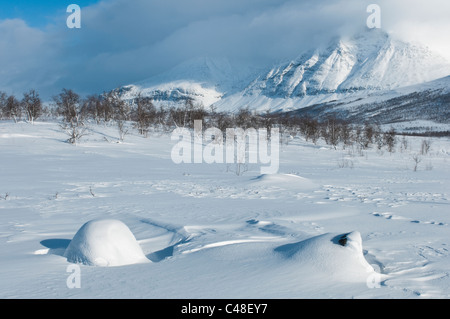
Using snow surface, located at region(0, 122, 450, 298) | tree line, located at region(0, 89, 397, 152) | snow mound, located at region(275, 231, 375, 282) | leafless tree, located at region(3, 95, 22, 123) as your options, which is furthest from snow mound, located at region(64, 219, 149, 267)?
leafless tree, located at region(3, 95, 22, 123)

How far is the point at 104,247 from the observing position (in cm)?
346

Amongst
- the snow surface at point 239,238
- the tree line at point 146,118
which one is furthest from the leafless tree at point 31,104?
the snow surface at point 239,238

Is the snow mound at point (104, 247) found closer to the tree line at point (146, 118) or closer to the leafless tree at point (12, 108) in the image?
the tree line at point (146, 118)

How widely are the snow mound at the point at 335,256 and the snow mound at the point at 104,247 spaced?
5.05 ft

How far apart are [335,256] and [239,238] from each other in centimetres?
162

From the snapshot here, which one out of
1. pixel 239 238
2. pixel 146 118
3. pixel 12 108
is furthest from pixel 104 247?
pixel 12 108

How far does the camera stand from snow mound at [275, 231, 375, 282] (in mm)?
2932

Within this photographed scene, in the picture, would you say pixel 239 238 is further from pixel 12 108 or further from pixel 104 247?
pixel 12 108

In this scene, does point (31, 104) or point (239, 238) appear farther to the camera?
point (31, 104)

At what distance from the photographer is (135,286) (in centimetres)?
281

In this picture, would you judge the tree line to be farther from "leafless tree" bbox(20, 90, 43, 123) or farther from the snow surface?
the snow surface

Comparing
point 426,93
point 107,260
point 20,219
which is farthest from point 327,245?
point 426,93

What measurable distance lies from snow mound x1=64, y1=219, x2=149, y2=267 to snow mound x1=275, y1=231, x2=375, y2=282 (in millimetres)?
1539
